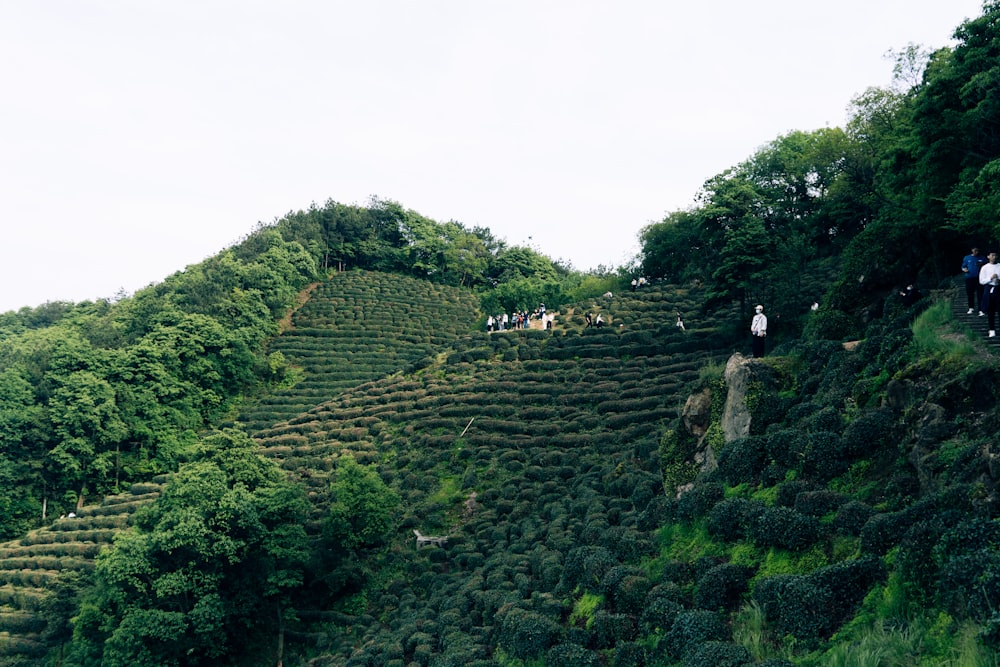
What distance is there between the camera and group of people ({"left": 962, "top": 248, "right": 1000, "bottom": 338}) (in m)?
13.2

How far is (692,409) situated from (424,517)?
46.1ft

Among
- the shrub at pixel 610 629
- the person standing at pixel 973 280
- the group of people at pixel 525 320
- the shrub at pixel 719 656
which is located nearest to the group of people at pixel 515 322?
the group of people at pixel 525 320

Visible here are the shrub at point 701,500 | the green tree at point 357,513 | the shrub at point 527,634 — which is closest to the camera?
the shrub at point 527,634

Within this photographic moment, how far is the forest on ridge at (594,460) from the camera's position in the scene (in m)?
10.7

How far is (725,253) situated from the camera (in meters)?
32.2

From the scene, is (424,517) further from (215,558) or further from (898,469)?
(898,469)

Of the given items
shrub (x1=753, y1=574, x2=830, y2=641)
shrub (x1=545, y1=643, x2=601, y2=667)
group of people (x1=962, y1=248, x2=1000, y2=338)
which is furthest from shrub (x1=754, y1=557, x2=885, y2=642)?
group of people (x1=962, y1=248, x2=1000, y2=338)

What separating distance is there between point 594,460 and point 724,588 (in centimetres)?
1583

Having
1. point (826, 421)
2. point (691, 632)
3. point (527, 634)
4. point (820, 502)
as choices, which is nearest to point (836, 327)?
point (826, 421)

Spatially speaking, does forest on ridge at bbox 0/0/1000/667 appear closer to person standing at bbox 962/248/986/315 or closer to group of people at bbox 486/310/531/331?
person standing at bbox 962/248/986/315

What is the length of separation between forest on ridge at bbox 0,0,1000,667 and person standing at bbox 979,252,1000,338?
42cm

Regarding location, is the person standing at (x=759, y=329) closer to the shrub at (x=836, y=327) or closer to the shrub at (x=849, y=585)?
the shrub at (x=836, y=327)

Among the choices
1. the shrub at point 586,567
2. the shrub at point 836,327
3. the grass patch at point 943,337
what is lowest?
the shrub at point 586,567

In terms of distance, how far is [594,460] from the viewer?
2741 cm
